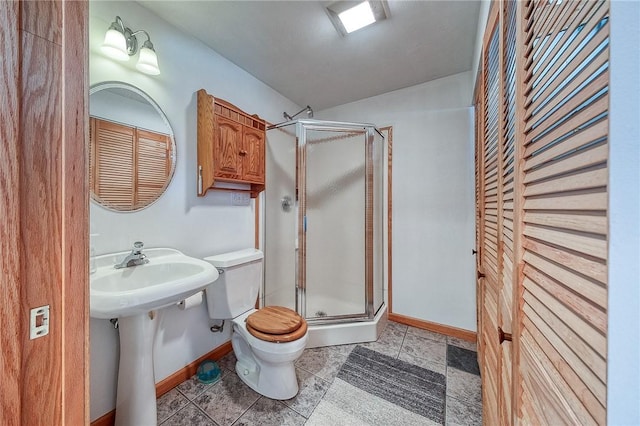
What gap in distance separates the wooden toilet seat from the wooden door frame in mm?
927

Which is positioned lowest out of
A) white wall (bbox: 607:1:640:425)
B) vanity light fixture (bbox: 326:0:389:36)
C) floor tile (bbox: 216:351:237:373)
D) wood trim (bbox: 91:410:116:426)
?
floor tile (bbox: 216:351:237:373)

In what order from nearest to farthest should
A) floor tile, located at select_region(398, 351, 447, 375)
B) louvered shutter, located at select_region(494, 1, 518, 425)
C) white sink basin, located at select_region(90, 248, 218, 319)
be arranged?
louvered shutter, located at select_region(494, 1, 518, 425) < white sink basin, located at select_region(90, 248, 218, 319) < floor tile, located at select_region(398, 351, 447, 375)

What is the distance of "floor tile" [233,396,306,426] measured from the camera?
127 cm

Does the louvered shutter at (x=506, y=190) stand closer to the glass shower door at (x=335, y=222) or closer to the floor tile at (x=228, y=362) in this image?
the glass shower door at (x=335, y=222)

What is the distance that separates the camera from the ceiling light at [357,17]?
4.50ft

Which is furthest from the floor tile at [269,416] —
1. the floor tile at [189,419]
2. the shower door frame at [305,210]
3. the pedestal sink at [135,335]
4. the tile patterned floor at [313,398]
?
the shower door frame at [305,210]

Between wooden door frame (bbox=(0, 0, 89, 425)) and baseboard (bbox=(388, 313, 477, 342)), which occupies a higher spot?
wooden door frame (bbox=(0, 0, 89, 425))

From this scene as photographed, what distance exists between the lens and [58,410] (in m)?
0.50

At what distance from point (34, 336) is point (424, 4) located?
2037 mm

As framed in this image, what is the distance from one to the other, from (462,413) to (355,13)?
2393 millimetres

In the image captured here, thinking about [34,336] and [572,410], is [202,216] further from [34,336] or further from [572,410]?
[572,410]

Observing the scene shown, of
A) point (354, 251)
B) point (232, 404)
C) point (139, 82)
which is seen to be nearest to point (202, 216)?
point (139, 82)

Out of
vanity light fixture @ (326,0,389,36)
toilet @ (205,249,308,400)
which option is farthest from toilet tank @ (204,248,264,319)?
vanity light fixture @ (326,0,389,36)

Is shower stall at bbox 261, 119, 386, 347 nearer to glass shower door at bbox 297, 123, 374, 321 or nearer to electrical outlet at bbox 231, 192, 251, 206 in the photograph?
glass shower door at bbox 297, 123, 374, 321
